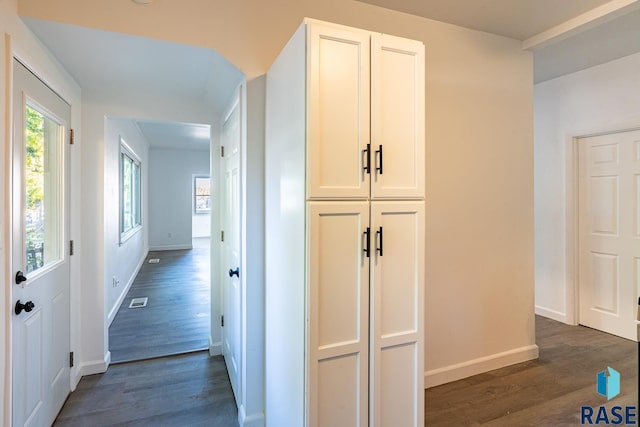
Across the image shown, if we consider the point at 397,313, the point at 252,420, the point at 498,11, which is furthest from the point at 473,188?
the point at 252,420

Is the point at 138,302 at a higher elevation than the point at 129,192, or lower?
lower

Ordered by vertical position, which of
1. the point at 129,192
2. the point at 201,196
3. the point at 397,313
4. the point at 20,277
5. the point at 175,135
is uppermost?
the point at 175,135

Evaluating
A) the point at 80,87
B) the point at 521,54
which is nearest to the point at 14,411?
the point at 80,87

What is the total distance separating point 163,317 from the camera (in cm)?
384

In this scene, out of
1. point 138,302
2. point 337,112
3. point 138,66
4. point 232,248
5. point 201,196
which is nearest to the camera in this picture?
point 337,112

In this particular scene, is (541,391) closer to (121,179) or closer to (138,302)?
(138,302)

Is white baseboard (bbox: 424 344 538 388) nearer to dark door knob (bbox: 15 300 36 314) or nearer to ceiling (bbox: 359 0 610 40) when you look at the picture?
dark door knob (bbox: 15 300 36 314)

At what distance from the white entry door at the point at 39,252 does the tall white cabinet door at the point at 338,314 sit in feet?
4.79

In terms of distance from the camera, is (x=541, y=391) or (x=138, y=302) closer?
(x=541, y=391)

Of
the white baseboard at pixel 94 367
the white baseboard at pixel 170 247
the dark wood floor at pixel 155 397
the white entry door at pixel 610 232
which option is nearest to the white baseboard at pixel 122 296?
the white baseboard at pixel 94 367

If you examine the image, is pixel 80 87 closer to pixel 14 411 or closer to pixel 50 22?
pixel 50 22

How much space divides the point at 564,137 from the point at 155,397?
4.71 m

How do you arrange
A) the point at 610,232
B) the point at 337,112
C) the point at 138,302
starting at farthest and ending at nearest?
the point at 138,302 → the point at 610,232 → the point at 337,112

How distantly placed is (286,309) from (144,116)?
2.10 metres
